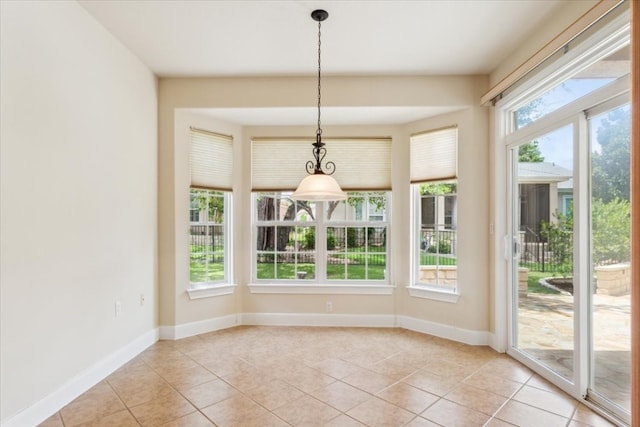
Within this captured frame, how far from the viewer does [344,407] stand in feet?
7.79

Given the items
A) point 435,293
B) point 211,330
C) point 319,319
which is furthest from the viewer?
point 319,319

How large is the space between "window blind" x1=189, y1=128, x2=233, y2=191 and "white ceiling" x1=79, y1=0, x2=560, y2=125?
0.72m

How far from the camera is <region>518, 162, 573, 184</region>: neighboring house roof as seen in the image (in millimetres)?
2662

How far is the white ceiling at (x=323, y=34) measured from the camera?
2.54 meters

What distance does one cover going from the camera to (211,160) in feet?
13.3

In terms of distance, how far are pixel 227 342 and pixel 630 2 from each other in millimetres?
4075

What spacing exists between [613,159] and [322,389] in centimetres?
260

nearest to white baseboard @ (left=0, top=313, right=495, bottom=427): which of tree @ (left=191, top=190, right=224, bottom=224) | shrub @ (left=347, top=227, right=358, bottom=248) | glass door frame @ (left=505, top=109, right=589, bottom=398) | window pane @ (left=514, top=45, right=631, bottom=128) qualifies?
shrub @ (left=347, top=227, right=358, bottom=248)

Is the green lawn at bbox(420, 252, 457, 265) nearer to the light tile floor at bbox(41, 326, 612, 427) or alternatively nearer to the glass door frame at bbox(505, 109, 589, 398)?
the light tile floor at bbox(41, 326, 612, 427)

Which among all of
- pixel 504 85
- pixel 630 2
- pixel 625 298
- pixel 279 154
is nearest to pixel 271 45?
pixel 279 154

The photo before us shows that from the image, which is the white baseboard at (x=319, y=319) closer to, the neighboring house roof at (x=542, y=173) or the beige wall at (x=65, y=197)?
the beige wall at (x=65, y=197)

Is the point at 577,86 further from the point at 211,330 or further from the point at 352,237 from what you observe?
the point at 211,330

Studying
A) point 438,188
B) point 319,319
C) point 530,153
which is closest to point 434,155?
point 438,188

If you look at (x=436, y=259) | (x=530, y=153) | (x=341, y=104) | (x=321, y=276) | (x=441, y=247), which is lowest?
(x=321, y=276)
